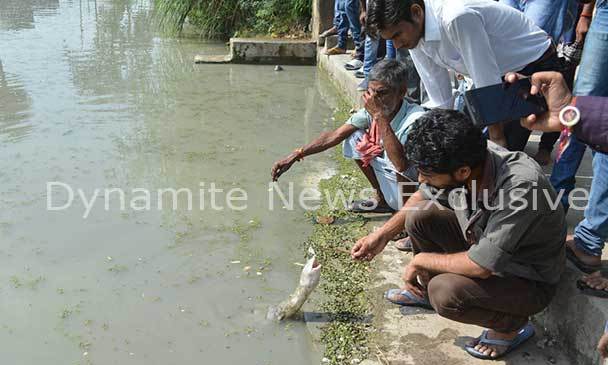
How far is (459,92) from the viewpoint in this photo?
3.70m

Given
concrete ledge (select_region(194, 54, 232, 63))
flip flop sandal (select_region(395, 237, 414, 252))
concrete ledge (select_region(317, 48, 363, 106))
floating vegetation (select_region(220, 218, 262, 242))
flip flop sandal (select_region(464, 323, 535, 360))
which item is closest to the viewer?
flip flop sandal (select_region(464, 323, 535, 360))

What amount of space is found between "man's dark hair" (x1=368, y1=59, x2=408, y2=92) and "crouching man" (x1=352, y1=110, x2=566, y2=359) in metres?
0.89

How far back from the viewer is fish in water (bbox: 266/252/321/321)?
9.43 feet

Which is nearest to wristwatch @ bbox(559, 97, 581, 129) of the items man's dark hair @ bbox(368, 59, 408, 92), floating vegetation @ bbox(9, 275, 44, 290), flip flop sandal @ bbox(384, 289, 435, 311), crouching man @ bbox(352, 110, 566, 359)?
crouching man @ bbox(352, 110, 566, 359)

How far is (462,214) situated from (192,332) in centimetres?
145

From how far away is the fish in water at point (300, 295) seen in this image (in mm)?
2875

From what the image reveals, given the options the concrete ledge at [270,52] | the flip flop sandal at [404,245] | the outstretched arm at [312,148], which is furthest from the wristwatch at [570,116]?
the concrete ledge at [270,52]

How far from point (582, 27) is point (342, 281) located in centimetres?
219

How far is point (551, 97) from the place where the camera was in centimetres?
197

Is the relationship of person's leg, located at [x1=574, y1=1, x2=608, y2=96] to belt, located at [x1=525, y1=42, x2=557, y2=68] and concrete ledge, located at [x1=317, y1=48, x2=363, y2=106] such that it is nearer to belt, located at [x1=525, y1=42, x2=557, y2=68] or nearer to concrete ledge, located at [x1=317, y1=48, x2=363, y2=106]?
belt, located at [x1=525, y1=42, x2=557, y2=68]

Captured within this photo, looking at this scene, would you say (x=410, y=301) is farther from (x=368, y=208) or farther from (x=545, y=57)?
(x=545, y=57)

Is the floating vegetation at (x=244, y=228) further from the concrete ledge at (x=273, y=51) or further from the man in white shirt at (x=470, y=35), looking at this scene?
the concrete ledge at (x=273, y=51)

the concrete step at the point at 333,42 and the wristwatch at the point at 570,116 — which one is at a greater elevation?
the wristwatch at the point at 570,116

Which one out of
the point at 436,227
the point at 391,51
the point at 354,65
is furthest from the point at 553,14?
the point at 354,65
